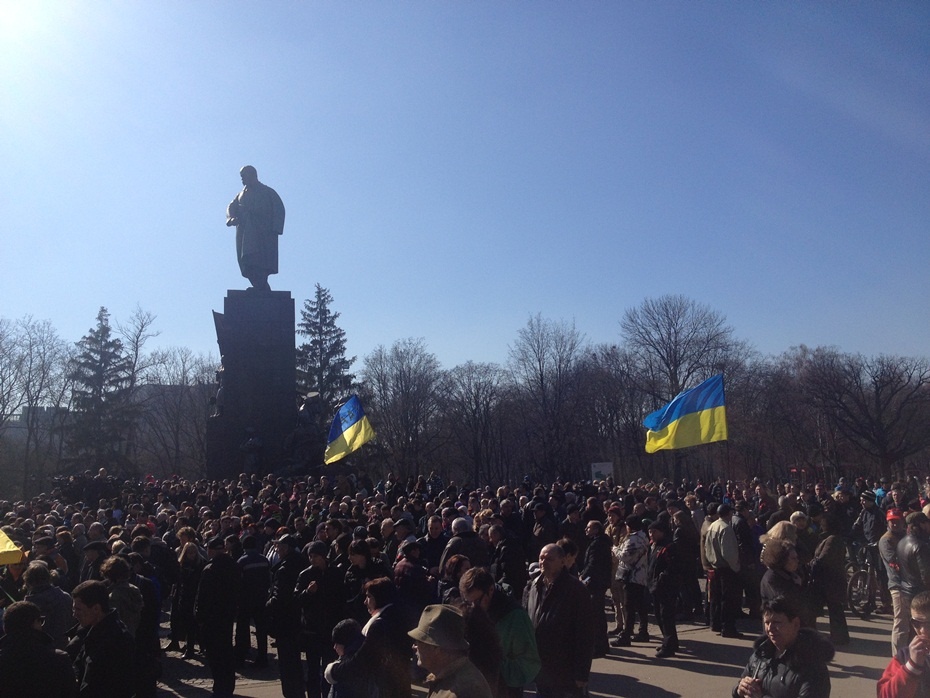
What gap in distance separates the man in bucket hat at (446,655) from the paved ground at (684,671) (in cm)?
508

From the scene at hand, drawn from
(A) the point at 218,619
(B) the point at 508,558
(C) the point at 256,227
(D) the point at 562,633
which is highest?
(C) the point at 256,227

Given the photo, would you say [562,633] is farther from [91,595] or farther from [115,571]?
[115,571]

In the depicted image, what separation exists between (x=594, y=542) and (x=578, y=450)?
41662 millimetres

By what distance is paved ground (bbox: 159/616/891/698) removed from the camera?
7.93m

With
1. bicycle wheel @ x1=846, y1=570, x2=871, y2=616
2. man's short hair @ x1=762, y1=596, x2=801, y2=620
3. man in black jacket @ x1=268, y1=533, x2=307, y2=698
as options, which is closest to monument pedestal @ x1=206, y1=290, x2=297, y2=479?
bicycle wheel @ x1=846, y1=570, x2=871, y2=616

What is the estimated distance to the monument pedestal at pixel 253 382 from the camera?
24891 mm

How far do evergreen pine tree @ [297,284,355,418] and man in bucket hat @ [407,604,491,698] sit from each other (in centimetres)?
4956

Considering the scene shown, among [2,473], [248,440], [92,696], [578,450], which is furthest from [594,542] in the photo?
[2,473]

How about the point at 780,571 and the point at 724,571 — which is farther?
the point at 724,571

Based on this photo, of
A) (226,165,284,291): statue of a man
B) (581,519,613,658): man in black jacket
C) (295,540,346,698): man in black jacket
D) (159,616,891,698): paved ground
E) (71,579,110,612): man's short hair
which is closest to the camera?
(71,579,110,612): man's short hair

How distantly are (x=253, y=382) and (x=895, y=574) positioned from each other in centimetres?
2065

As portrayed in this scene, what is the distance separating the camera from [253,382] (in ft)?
83.4

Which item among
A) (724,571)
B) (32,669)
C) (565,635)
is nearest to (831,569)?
(724,571)

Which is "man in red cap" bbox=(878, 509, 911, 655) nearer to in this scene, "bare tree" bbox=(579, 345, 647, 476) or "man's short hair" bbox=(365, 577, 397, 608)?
"man's short hair" bbox=(365, 577, 397, 608)
